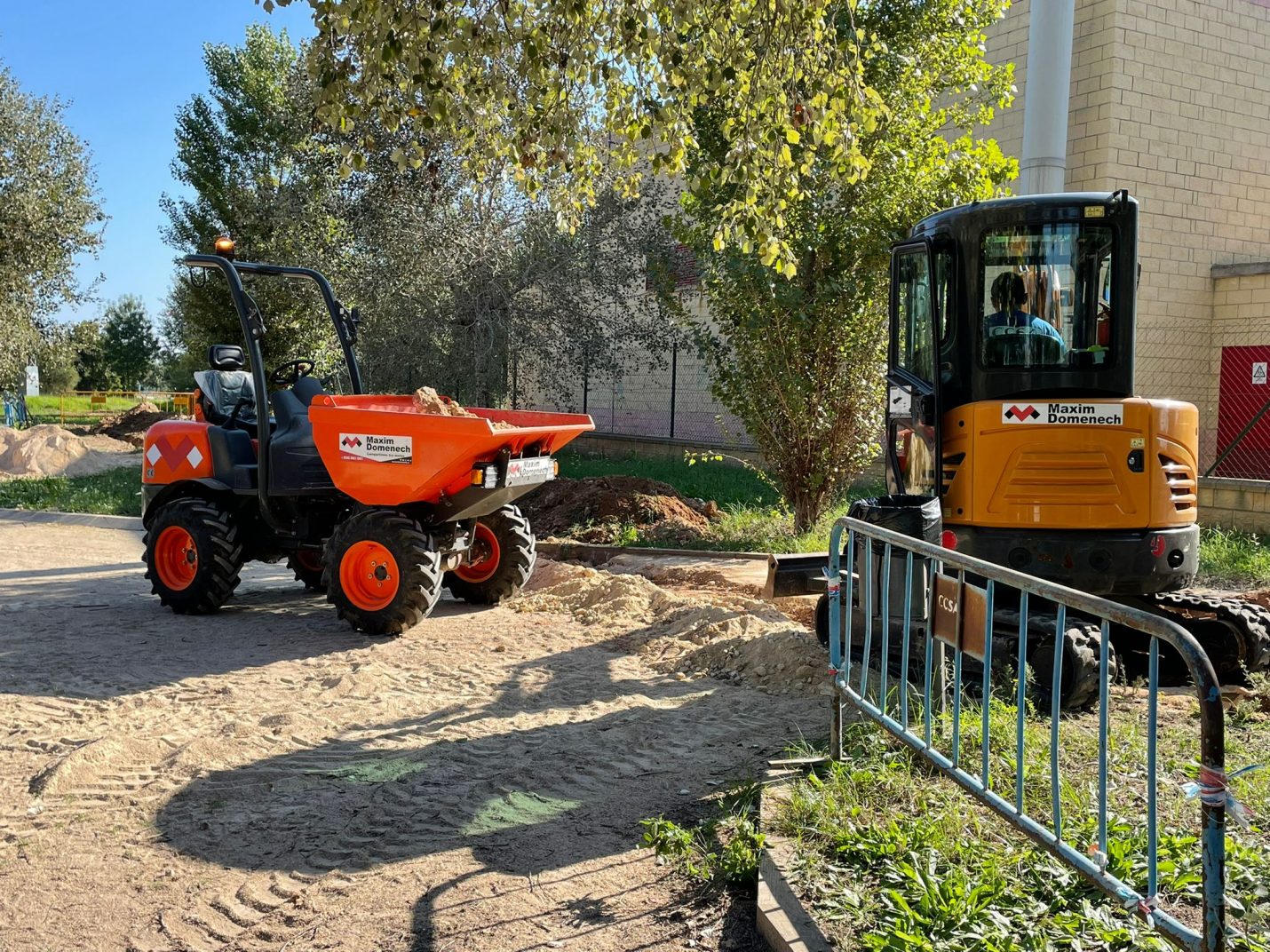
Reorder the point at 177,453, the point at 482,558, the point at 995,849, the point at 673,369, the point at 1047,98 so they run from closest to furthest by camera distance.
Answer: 1. the point at 995,849
2. the point at 177,453
3. the point at 482,558
4. the point at 1047,98
5. the point at 673,369

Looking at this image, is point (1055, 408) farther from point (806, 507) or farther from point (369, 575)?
point (806, 507)

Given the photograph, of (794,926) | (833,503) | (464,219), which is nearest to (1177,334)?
(833,503)

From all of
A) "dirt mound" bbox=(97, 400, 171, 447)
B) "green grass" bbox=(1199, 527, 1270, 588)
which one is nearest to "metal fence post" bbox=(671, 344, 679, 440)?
"green grass" bbox=(1199, 527, 1270, 588)

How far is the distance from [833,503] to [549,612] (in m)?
4.99

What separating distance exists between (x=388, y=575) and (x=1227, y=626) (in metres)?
5.28

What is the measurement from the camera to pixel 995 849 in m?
3.69

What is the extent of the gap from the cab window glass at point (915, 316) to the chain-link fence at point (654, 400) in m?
10.3

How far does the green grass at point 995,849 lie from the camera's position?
3.16 meters

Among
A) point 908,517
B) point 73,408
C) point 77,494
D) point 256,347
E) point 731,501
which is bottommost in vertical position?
point 77,494

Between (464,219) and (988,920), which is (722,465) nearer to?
(464,219)

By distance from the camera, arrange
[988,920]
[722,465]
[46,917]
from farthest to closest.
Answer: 1. [722,465]
2. [46,917]
3. [988,920]

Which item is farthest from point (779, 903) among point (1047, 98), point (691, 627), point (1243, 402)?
point (1243, 402)

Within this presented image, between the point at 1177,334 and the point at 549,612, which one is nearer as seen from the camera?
the point at 549,612

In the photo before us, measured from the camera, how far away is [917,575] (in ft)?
15.9
